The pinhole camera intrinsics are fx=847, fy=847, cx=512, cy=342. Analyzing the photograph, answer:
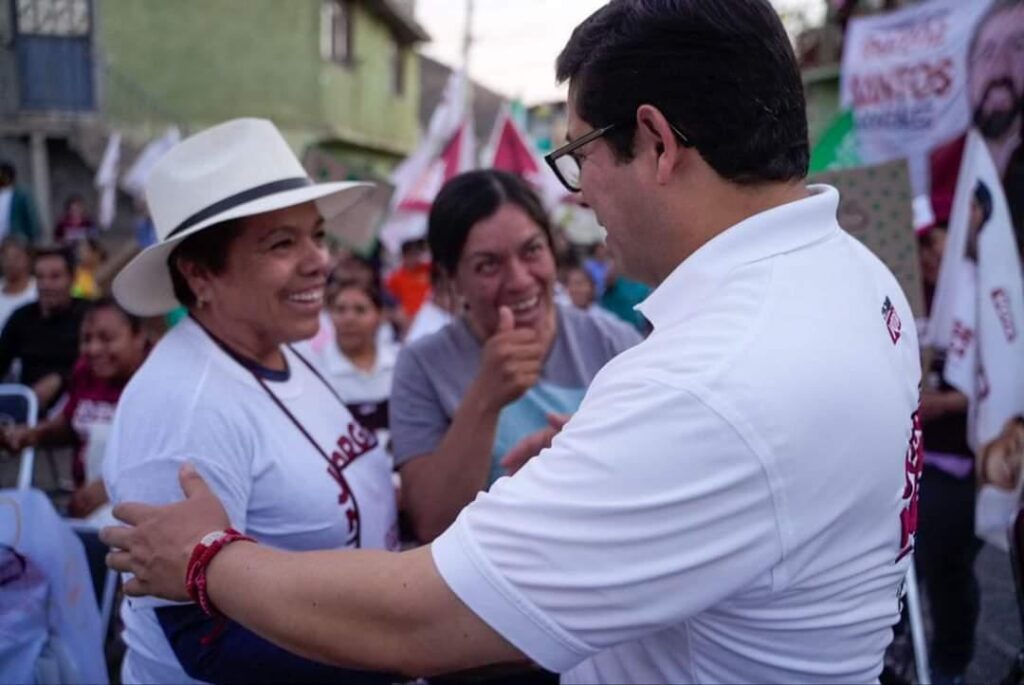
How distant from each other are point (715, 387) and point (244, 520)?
1.08 metres

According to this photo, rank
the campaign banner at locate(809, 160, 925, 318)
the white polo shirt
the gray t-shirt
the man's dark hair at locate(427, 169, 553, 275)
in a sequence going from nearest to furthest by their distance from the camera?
the white polo shirt → the gray t-shirt → the man's dark hair at locate(427, 169, 553, 275) → the campaign banner at locate(809, 160, 925, 318)

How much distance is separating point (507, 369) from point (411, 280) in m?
6.73

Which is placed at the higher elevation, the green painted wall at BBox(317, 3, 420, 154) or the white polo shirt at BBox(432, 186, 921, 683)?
the white polo shirt at BBox(432, 186, 921, 683)

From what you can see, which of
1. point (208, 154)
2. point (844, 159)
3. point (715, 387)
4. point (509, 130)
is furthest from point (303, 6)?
point (715, 387)

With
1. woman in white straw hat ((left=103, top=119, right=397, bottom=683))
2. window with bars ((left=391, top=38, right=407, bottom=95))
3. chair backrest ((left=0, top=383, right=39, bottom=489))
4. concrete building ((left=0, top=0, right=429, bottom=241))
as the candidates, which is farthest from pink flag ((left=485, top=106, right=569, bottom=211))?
window with bars ((left=391, top=38, right=407, bottom=95))

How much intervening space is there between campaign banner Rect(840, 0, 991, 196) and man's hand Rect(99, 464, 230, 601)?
16.6 feet

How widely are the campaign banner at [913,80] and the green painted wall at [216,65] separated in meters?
13.3

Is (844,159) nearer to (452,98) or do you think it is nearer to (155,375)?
(155,375)

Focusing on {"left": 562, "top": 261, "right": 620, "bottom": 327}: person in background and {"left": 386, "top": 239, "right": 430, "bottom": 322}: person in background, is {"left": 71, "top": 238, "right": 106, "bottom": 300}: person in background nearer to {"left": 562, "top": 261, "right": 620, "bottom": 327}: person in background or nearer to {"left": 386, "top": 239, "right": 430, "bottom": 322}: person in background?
{"left": 386, "top": 239, "right": 430, "bottom": 322}: person in background

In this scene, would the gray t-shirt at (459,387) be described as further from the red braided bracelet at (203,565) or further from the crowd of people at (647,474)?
the red braided bracelet at (203,565)

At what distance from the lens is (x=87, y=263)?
10.7m

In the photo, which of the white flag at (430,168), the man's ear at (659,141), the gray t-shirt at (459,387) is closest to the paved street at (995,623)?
the gray t-shirt at (459,387)

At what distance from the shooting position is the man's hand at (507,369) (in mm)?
1994

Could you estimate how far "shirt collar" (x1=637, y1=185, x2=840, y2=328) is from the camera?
3.56 feet
